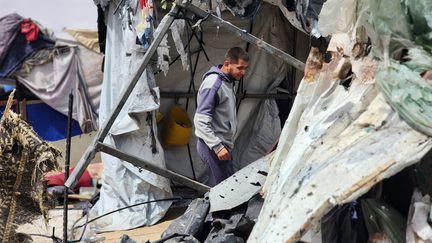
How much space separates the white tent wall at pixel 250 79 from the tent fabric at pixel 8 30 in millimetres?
3635

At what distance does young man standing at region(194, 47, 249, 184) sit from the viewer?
5.53m

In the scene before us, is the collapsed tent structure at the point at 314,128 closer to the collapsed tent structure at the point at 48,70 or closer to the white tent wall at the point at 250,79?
the white tent wall at the point at 250,79

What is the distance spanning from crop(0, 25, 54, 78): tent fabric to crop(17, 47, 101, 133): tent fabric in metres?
0.23

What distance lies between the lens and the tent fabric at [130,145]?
6754 millimetres

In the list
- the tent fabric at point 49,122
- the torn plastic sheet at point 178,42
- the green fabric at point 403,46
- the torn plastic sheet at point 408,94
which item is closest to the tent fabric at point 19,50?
the tent fabric at point 49,122

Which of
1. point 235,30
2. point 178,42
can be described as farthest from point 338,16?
point 178,42

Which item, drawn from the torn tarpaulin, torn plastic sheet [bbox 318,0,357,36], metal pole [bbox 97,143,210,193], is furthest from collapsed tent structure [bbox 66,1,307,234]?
torn plastic sheet [bbox 318,0,357,36]

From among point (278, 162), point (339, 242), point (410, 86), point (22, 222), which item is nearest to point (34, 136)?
point (22, 222)

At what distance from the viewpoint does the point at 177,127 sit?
7.46m

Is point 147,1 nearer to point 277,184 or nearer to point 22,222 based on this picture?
point 22,222

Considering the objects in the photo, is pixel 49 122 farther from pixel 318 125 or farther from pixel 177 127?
pixel 318 125

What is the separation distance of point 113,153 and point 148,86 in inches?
64.3

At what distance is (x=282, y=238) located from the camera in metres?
2.55

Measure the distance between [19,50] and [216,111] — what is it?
5546mm
